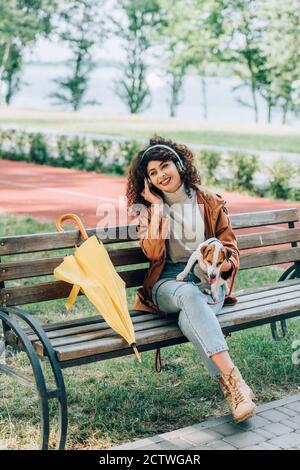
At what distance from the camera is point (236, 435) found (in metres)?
3.80

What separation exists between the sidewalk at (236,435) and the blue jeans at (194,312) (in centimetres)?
28

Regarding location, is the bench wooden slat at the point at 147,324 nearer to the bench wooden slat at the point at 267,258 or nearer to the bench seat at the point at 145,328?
the bench seat at the point at 145,328

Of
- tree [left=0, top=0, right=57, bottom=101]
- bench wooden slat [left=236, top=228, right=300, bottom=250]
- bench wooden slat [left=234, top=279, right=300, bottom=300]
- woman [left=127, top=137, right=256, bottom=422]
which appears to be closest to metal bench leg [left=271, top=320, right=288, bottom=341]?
bench wooden slat [left=234, top=279, right=300, bottom=300]

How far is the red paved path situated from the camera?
11805mm

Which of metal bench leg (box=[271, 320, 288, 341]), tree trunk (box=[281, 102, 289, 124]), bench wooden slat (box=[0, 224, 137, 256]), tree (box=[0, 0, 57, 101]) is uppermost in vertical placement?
tree (box=[0, 0, 57, 101])

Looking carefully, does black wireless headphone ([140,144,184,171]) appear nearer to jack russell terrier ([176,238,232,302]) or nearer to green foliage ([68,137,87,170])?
jack russell terrier ([176,238,232,302])

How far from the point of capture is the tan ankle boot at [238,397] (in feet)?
12.6

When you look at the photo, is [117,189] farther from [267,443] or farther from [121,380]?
[267,443]

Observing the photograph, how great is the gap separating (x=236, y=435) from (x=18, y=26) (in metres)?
32.6

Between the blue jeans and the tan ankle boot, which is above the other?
the blue jeans

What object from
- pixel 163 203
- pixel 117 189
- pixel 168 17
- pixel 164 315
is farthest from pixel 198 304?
pixel 168 17

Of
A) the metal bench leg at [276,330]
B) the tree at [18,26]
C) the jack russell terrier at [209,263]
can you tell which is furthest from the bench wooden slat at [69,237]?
the tree at [18,26]

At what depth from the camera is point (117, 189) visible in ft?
47.7

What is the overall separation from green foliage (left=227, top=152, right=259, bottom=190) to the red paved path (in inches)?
9.5
